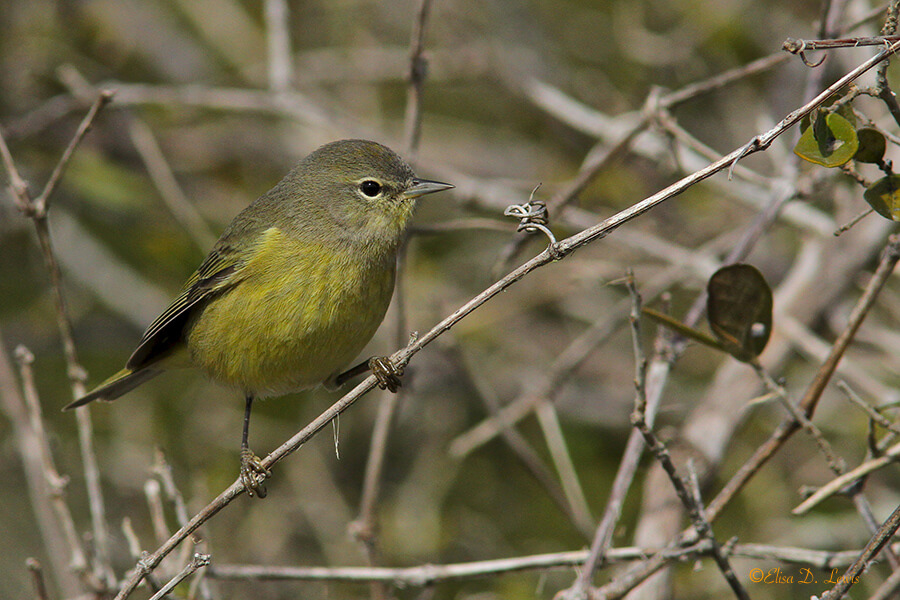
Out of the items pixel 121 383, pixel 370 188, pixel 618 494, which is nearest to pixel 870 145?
pixel 618 494

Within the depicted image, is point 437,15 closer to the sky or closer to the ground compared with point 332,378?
closer to the sky

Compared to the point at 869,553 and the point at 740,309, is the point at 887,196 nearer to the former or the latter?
the point at 740,309

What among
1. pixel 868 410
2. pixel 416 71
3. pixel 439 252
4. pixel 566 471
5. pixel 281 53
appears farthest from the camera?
pixel 439 252

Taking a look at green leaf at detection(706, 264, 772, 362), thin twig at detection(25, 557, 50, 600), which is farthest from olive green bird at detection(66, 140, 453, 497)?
green leaf at detection(706, 264, 772, 362)

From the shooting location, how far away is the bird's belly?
322 cm

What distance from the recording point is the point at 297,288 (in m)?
3.29

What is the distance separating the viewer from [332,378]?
3791 millimetres

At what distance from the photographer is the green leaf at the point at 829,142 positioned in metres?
1.96

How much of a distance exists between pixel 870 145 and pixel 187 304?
8.92 ft

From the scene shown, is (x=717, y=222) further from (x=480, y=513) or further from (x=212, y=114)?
(x=212, y=114)

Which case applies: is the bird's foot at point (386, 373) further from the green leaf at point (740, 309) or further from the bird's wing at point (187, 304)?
the green leaf at point (740, 309)

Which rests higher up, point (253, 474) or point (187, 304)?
point (187, 304)

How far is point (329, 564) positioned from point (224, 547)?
0.62m

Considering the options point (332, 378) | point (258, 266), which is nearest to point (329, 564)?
point (332, 378)
